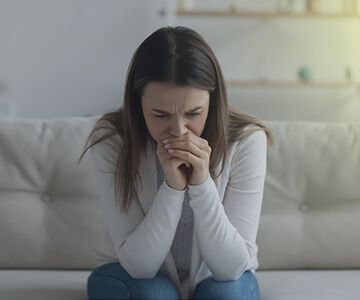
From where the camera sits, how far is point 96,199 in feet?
5.05

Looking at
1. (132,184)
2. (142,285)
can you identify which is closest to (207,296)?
(142,285)

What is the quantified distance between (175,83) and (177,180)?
203 millimetres

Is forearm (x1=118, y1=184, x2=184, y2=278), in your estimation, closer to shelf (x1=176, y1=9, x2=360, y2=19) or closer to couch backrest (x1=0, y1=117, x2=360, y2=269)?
couch backrest (x1=0, y1=117, x2=360, y2=269)

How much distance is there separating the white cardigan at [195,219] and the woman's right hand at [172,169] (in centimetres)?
1

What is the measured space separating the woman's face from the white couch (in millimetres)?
464

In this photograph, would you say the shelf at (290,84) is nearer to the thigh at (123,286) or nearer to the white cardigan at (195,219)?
the white cardigan at (195,219)

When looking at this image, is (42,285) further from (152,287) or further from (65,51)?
Result: (65,51)

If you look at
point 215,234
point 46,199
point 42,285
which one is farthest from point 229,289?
point 46,199

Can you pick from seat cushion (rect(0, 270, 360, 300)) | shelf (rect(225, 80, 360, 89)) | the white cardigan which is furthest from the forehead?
shelf (rect(225, 80, 360, 89))

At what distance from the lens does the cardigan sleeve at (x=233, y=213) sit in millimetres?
1157

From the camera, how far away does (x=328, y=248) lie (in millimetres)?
1508

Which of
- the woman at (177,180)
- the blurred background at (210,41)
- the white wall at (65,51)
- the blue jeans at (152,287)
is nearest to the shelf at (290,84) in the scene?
the blurred background at (210,41)

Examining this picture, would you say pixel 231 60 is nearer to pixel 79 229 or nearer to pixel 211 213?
pixel 79 229

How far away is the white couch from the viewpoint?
1.50 meters
